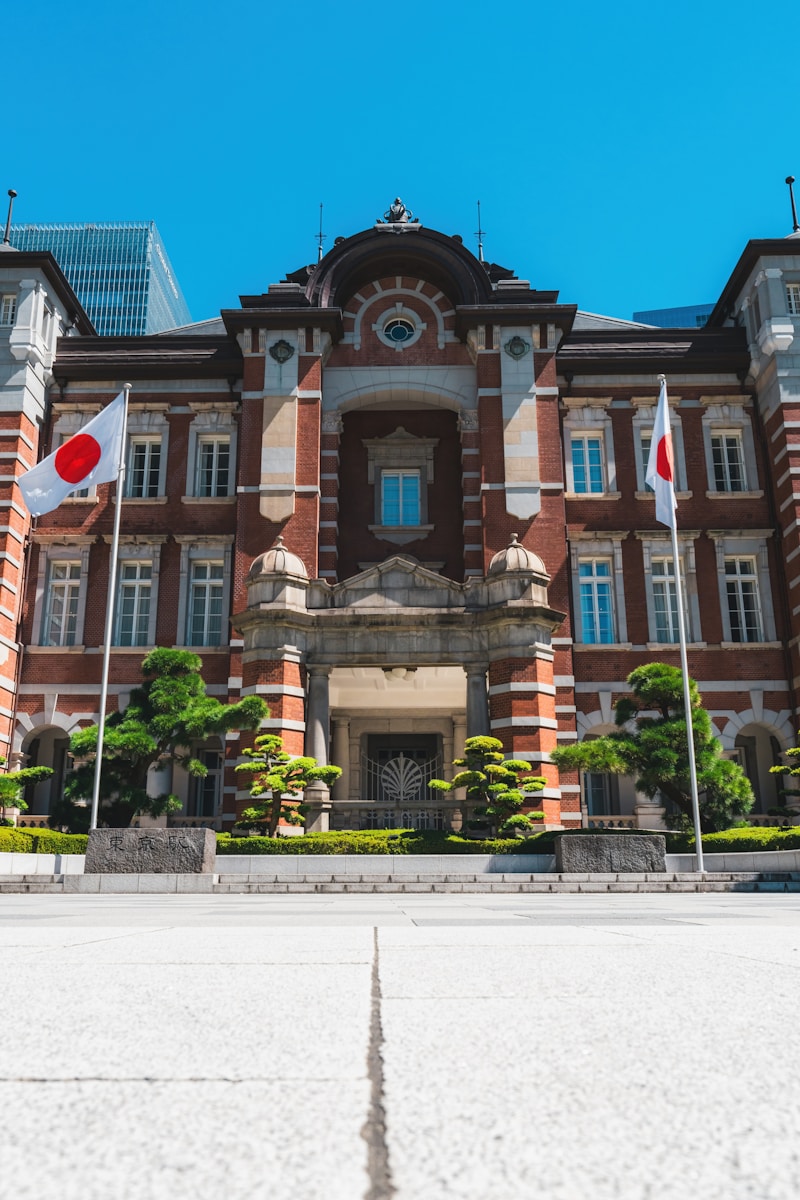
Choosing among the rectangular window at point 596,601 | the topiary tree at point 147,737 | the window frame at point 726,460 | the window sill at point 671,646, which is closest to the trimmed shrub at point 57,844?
the topiary tree at point 147,737

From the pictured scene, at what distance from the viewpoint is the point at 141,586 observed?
1042 inches

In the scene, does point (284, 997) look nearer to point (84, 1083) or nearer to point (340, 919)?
point (84, 1083)

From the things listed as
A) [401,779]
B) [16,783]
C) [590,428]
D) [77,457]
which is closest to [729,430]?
[590,428]

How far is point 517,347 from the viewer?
26.3m

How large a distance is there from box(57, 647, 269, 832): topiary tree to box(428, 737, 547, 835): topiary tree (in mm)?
4185

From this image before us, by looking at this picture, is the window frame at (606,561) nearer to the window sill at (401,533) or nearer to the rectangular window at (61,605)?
the window sill at (401,533)

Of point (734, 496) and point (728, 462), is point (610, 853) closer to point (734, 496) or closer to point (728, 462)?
point (734, 496)

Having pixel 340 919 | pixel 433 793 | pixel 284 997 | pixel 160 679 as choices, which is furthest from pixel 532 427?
pixel 284 997

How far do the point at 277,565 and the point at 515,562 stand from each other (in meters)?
5.23

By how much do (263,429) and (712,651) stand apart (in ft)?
43.1

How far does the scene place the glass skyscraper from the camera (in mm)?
116125

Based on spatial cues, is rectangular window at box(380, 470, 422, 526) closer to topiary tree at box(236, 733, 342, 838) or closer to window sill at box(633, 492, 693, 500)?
window sill at box(633, 492, 693, 500)

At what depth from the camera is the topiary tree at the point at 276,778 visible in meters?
18.7

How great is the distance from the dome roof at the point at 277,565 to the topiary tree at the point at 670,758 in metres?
6.99
